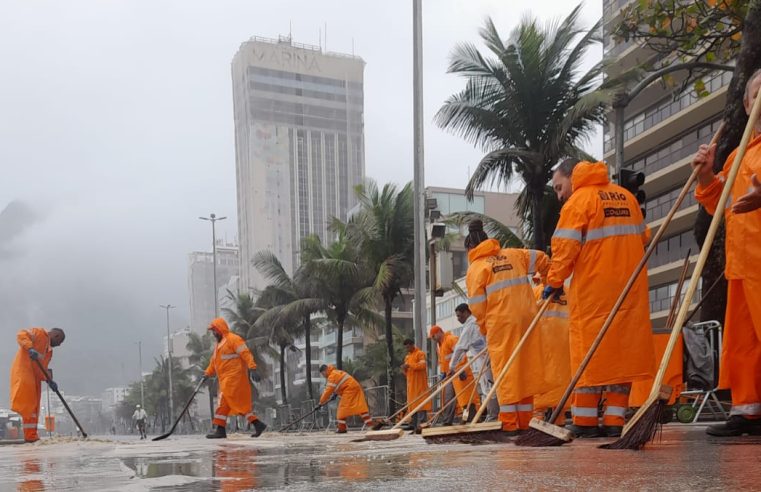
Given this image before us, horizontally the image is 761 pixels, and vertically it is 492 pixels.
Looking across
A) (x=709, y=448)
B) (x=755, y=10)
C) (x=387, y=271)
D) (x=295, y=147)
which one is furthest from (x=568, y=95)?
(x=295, y=147)

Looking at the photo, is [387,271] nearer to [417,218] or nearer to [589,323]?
[417,218]

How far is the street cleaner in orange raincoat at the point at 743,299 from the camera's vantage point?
14.9 ft

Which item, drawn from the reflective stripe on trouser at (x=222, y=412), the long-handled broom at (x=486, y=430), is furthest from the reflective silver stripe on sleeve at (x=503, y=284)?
the reflective stripe on trouser at (x=222, y=412)

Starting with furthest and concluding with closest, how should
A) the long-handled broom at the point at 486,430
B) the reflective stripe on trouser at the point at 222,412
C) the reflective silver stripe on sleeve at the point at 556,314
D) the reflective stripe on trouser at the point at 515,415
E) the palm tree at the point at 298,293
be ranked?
the palm tree at the point at 298,293 < the reflective stripe on trouser at the point at 222,412 < the reflective silver stripe on sleeve at the point at 556,314 < the reflective stripe on trouser at the point at 515,415 < the long-handled broom at the point at 486,430

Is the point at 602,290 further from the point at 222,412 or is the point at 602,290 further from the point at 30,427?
the point at 30,427

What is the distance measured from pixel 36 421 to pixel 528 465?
40.4 ft

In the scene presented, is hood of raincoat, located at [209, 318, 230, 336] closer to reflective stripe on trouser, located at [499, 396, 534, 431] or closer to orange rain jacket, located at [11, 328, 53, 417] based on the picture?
orange rain jacket, located at [11, 328, 53, 417]

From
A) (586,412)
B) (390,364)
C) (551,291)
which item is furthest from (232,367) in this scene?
(390,364)

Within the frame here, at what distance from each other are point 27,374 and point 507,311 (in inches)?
390

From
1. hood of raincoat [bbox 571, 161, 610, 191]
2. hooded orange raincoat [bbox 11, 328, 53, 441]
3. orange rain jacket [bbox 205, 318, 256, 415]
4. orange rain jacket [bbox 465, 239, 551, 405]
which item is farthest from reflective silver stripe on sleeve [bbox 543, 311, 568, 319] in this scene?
hooded orange raincoat [bbox 11, 328, 53, 441]

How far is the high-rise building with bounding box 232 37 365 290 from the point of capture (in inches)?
5453

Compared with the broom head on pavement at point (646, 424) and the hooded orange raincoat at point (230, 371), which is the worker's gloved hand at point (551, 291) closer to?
the broom head on pavement at point (646, 424)

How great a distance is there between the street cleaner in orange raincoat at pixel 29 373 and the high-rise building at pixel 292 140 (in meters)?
116

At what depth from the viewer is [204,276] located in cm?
18325
